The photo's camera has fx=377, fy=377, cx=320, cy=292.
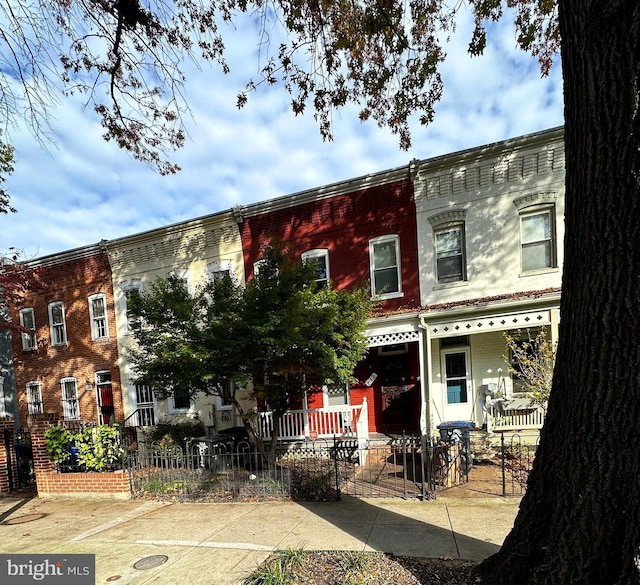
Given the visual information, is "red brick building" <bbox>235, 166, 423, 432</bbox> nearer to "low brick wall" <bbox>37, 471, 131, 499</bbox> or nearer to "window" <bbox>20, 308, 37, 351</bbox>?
"low brick wall" <bbox>37, 471, 131, 499</bbox>

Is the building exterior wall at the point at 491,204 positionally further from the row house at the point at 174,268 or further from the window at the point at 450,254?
the row house at the point at 174,268

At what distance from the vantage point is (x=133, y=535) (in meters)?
5.15

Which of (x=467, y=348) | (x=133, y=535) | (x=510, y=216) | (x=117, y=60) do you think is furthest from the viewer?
(x=467, y=348)

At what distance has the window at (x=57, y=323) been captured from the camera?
49.5 ft

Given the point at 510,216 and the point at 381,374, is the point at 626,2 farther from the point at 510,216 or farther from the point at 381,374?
the point at 381,374

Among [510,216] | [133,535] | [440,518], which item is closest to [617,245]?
[440,518]

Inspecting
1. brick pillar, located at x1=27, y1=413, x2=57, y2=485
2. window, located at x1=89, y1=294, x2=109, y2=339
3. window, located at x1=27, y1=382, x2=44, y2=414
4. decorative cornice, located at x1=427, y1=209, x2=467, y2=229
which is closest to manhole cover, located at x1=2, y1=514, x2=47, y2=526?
brick pillar, located at x1=27, y1=413, x2=57, y2=485

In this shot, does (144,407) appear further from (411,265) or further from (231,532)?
(411,265)

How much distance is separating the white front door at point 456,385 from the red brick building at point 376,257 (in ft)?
2.45

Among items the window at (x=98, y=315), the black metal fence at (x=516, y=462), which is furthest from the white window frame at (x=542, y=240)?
the window at (x=98, y=315)

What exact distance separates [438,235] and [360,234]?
2.19 metres

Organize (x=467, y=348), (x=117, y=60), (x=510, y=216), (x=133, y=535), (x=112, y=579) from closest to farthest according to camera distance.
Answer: (x=112, y=579)
(x=133, y=535)
(x=117, y=60)
(x=510, y=216)
(x=467, y=348)

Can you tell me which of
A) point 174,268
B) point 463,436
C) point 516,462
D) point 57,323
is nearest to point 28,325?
point 57,323

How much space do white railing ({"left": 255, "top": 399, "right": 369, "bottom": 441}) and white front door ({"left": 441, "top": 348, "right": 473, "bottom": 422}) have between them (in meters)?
2.41
